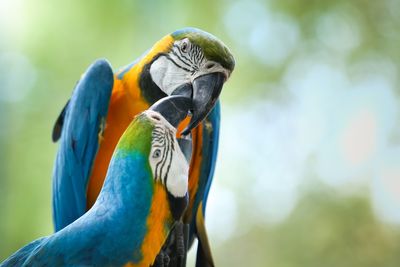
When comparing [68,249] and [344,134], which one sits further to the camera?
[344,134]

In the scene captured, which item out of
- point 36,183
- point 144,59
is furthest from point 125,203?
point 36,183

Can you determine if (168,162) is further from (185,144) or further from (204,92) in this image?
(204,92)

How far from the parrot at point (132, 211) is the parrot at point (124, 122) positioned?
1.70 feet

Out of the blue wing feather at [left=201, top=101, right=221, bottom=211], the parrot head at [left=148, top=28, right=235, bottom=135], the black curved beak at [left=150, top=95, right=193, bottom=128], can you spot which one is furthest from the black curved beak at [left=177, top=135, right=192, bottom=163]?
the blue wing feather at [left=201, top=101, right=221, bottom=211]

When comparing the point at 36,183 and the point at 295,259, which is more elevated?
the point at 36,183

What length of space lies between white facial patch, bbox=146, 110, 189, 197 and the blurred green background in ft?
A: 8.89

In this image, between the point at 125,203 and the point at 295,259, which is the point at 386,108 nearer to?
the point at 295,259

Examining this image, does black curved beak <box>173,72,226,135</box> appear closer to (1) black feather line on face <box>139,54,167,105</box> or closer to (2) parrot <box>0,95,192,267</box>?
(1) black feather line on face <box>139,54,167,105</box>

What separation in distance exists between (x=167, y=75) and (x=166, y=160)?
62 centimetres

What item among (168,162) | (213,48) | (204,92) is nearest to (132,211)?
(168,162)

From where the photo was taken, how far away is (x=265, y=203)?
4133mm

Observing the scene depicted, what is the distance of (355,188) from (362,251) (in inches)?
17.4

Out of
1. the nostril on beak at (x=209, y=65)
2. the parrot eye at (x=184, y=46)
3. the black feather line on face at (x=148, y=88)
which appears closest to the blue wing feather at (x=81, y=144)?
the black feather line on face at (x=148, y=88)

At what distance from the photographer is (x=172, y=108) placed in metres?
1.24
